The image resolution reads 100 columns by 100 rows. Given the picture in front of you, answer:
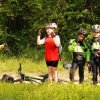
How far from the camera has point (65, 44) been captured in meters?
22.7

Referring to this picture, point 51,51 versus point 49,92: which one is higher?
point 51,51

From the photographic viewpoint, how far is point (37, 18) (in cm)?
2327

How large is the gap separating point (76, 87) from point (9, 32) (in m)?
15.9

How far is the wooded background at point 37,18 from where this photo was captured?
22.2 meters

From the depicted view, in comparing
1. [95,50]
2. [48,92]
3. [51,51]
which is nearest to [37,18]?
[95,50]

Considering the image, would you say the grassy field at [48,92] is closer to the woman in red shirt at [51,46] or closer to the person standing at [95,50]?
the woman in red shirt at [51,46]

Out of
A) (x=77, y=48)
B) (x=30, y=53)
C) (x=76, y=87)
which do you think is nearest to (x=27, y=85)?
(x=76, y=87)

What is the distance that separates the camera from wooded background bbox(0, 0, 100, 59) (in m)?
22.2

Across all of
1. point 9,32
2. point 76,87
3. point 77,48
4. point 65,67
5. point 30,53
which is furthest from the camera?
point 9,32

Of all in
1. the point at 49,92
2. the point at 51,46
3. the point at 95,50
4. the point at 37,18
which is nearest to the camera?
the point at 49,92

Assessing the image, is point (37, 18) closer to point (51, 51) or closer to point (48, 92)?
point (51, 51)

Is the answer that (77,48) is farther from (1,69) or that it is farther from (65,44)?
(65,44)

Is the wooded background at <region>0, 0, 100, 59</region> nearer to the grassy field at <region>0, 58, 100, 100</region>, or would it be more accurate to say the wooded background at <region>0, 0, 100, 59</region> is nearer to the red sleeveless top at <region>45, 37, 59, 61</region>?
the red sleeveless top at <region>45, 37, 59, 61</region>

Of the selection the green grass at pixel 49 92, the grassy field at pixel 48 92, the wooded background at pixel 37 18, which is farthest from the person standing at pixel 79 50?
the wooded background at pixel 37 18
